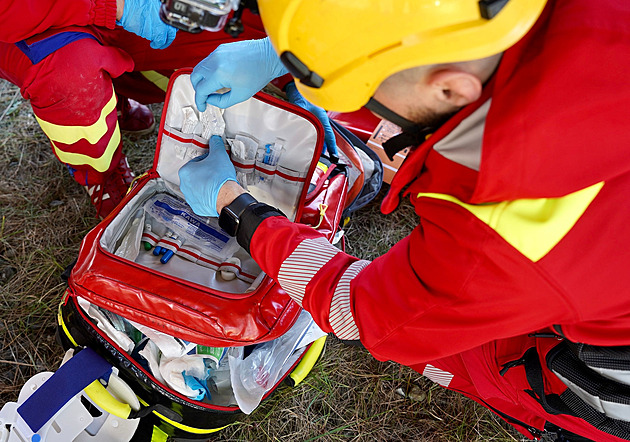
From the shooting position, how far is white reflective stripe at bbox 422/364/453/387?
194cm

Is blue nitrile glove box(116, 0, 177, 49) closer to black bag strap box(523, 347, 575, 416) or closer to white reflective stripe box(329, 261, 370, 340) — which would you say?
white reflective stripe box(329, 261, 370, 340)

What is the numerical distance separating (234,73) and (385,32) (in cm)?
78

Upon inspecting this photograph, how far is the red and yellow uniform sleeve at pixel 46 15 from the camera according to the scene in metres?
1.73

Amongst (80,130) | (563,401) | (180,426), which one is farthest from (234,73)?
(563,401)

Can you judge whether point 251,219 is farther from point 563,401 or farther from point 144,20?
point 563,401

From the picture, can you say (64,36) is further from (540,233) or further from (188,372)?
(540,233)

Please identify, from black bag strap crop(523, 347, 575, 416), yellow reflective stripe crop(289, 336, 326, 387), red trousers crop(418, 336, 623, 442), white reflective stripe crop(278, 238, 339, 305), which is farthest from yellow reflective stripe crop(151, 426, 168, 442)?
black bag strap crop(523, 347, 575, 416)

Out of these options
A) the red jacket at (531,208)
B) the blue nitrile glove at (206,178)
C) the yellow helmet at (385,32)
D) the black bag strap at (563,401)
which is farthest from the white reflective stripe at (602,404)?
the blue nitrile glove at (206,178)

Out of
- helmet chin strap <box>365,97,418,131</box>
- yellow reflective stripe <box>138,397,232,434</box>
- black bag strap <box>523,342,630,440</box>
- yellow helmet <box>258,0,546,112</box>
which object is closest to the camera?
yellow helmet <box>258,0,546,112</box>

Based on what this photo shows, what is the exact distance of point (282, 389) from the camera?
2088 mm

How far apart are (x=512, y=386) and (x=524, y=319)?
0.66 metres

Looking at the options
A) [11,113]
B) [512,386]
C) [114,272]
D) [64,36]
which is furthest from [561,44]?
[11,113]

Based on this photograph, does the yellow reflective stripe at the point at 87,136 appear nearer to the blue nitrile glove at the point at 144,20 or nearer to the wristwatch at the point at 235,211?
the blue nitrile glove at the point at 144,20

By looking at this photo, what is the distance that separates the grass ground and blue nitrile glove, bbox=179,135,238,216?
818 mm
